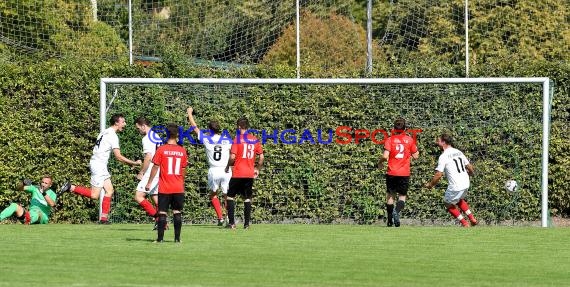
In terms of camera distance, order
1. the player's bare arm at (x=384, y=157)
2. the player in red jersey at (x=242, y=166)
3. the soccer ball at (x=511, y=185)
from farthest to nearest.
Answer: the soccer ball at (x=511, y=185) < the player's bare arm at (x=384, y=157) < the player in red jersey at (x=242, y=166)

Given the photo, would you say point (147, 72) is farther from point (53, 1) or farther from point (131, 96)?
point (53, 1)

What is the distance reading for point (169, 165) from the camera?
50.8 ft

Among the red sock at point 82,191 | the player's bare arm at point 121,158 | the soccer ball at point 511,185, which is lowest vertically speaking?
the red sock at point 82,191

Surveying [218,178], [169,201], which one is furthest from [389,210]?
[169,201]

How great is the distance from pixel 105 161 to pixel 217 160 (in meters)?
2.13

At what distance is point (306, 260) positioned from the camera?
1355cm

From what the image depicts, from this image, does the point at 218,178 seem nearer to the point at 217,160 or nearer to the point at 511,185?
the point at 217,160

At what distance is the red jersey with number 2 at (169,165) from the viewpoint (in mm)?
15461

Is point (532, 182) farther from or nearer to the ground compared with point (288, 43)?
nearer to the ground

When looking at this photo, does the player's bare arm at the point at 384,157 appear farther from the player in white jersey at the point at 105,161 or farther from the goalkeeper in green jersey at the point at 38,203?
the goalkeeper in green jersey at the point at 38,203

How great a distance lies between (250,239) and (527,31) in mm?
14759

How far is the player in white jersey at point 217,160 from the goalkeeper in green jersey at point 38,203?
323 cm

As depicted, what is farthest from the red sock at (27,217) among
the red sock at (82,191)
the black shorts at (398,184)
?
the black shorts at (398,184)

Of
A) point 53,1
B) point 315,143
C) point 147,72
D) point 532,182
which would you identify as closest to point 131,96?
point 147,72
